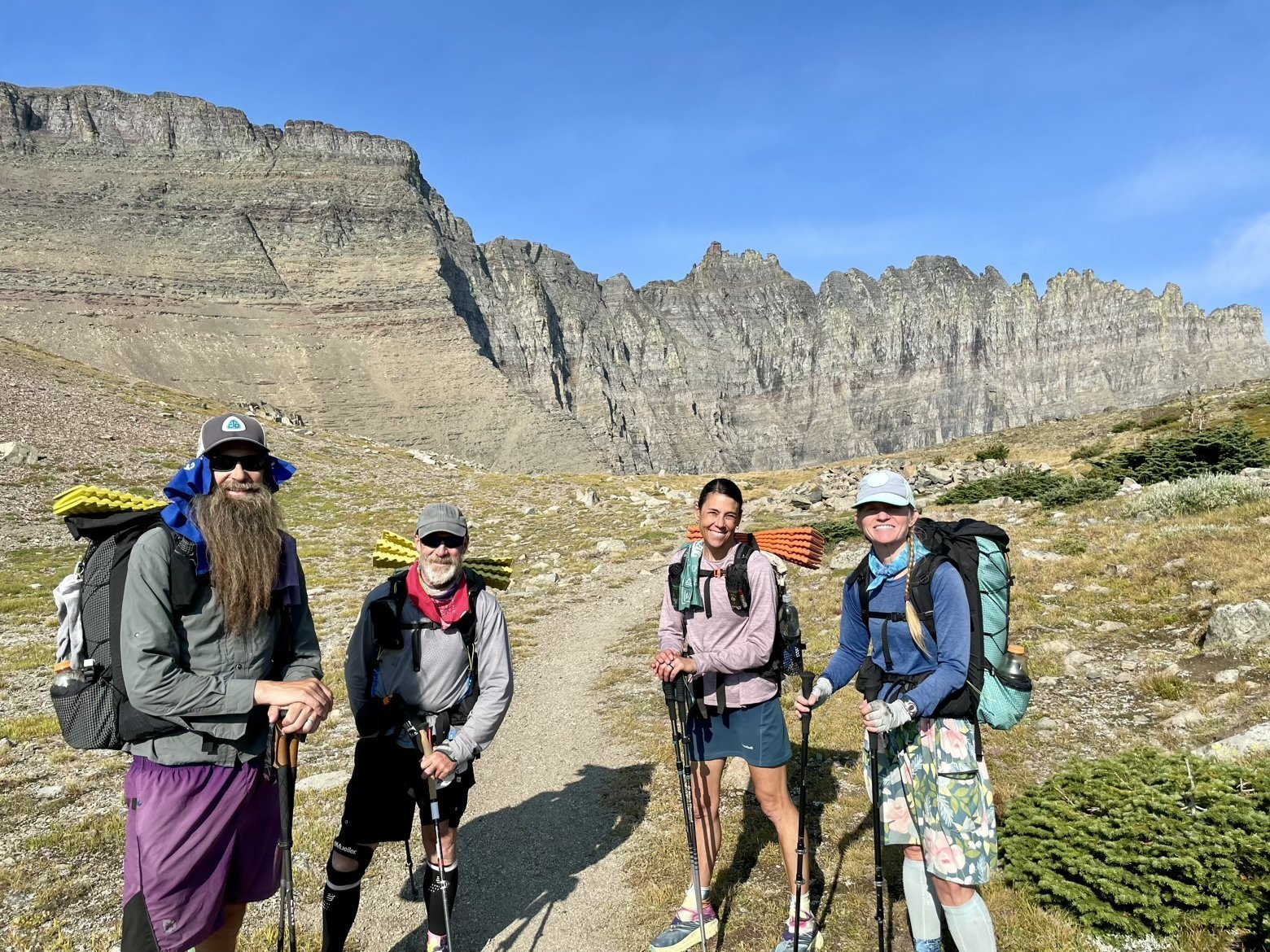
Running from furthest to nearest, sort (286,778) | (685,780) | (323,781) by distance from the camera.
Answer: (323,781), (685,780), (286,778)

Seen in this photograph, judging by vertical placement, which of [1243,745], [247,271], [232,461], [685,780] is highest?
[247,271]

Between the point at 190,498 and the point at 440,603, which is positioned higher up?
the point at 190,498

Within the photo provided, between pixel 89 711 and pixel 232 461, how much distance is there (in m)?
1.38

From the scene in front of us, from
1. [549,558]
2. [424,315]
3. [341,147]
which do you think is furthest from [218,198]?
[549,558]

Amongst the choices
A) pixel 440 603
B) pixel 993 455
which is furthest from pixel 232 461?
pixel 993 455

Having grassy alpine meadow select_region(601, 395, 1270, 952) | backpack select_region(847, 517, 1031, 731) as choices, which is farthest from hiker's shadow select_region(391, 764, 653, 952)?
backpack select_region(847, 517, 1031, 731)

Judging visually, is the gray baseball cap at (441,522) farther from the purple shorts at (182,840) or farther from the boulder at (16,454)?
the boulder at (16,454)

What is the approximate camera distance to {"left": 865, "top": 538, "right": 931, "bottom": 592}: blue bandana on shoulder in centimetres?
416

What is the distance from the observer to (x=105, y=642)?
10.9 feet

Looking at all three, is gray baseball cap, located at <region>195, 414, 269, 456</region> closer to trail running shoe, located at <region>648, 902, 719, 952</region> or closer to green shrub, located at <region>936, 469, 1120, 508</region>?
trail running shoe, located at <region>648, 902, 719, 952</region>

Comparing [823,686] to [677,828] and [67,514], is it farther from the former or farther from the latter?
[67,514]

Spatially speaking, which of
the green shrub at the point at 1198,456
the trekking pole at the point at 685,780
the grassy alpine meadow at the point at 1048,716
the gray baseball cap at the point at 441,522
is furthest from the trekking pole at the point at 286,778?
the green shrub at the point at 1198,456

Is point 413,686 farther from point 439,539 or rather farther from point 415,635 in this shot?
point 439,539

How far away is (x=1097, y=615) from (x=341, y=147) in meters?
160
